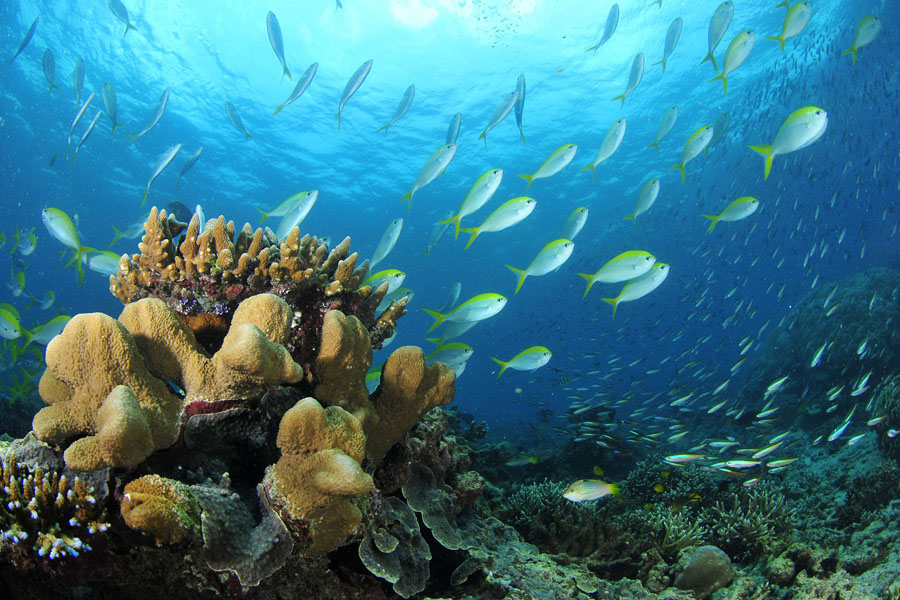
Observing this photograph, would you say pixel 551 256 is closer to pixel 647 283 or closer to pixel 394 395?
pixel 647 283

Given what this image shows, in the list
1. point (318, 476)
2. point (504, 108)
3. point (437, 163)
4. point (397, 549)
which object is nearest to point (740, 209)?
point (504, 108)

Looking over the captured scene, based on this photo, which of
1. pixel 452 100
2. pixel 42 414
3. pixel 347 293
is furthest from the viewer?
pixel 452 100

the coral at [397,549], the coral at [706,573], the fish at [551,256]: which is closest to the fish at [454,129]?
the fish at [551,256]

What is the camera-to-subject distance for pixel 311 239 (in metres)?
3.36

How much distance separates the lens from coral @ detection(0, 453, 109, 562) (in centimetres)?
161

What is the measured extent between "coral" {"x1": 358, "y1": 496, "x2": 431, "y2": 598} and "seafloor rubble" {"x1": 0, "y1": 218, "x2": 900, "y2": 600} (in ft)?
0.04

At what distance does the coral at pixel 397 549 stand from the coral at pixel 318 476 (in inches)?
13.8

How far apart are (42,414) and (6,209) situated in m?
57.5

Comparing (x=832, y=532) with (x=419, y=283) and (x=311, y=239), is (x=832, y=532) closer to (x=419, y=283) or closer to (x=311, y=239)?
(x=311, y=239)

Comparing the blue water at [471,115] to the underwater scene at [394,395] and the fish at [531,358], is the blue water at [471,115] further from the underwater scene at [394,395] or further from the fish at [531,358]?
the fish at [531,358]

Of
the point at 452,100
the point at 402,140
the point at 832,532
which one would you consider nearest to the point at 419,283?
the point at 402,140

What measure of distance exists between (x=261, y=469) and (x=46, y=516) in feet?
2.85

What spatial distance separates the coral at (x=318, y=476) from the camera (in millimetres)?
1816

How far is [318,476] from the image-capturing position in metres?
1.84
